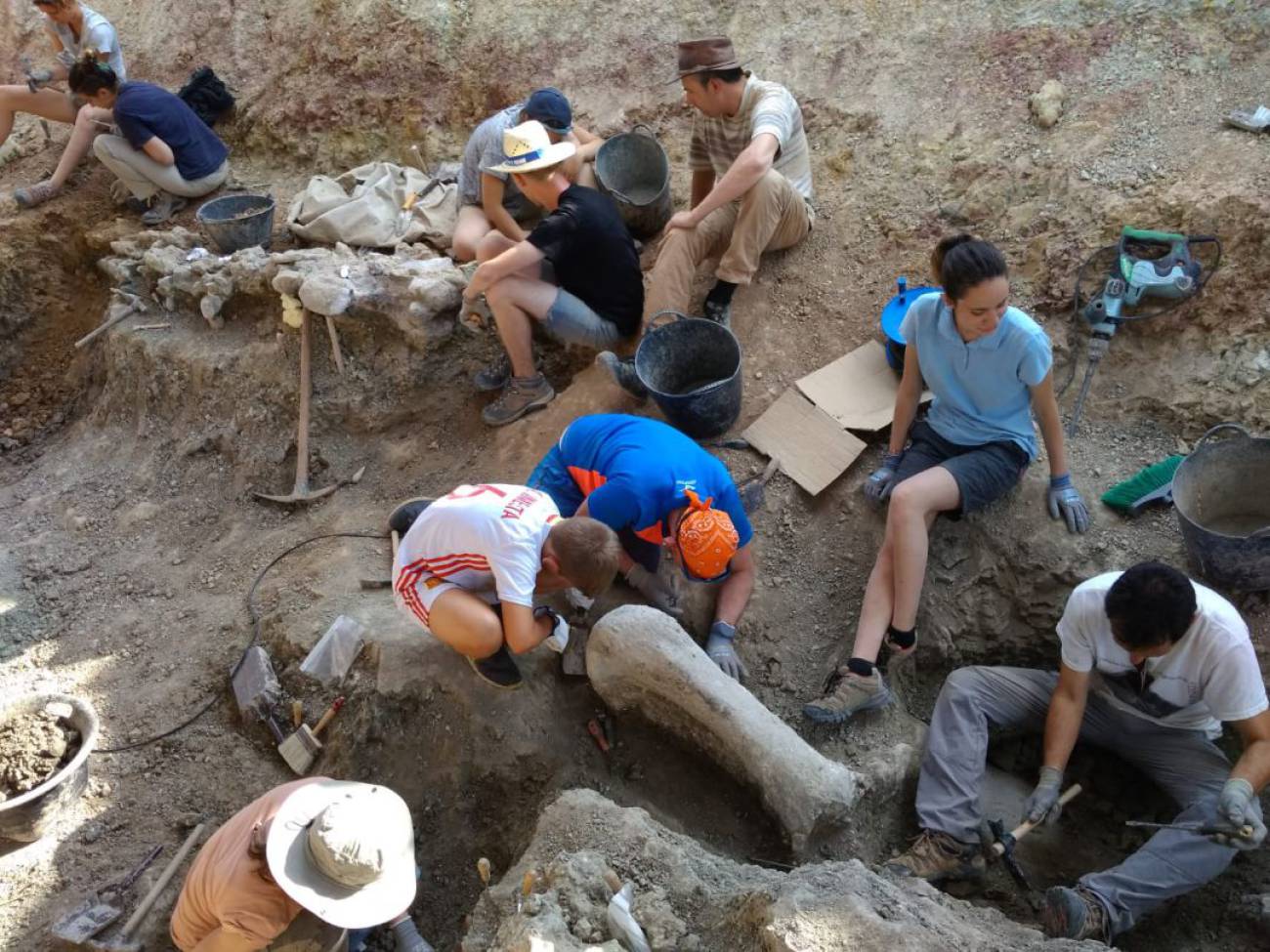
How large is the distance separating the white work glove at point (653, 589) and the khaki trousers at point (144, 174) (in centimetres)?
467

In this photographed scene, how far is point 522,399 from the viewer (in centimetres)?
502

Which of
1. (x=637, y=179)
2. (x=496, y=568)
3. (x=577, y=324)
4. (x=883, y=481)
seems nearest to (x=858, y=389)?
(x=883, y=481)

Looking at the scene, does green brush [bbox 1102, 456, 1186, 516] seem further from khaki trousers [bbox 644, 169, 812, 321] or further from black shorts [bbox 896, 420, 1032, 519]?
khaki trousers [bbox 644, 169, 812, 321]

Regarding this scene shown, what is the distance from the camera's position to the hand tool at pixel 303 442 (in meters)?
5.13

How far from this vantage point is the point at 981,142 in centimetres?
513

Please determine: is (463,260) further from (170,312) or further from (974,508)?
(974,508)

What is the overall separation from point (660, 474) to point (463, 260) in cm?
254

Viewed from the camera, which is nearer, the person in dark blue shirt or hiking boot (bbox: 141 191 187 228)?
the person in dark blue shirt

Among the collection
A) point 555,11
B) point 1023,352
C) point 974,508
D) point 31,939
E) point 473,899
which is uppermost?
point 555,11

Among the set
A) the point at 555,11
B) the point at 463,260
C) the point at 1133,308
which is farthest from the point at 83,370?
the point at 1133,308

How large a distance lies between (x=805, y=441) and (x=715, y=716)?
1.54m

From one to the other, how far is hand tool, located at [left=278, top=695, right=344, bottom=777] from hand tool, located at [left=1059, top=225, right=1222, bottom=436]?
341 cm

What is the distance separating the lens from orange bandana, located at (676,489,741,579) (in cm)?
346

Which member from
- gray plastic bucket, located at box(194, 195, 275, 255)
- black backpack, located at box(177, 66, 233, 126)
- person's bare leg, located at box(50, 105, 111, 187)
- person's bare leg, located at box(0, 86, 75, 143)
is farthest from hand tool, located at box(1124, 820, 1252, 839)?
person's bare leg, located at box(0, 86, 75, 143)
